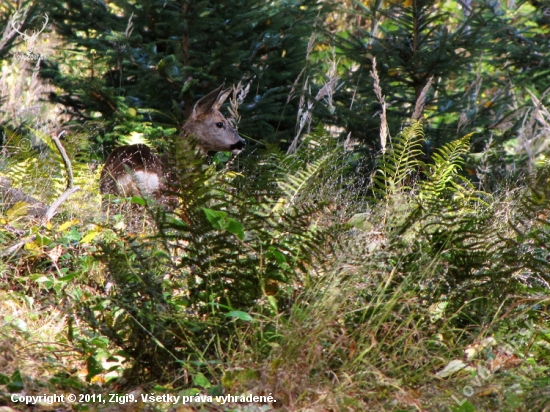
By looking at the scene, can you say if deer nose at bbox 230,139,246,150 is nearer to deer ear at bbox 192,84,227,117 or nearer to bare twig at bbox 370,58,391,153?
deer ear at bbox 192,84,227,117

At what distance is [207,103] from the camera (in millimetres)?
6891

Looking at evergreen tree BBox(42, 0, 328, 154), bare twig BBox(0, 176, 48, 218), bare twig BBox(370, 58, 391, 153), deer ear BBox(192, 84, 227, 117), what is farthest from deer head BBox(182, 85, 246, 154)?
bare twig BBox(0, 176, 48, 218)

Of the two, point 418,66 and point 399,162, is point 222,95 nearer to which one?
point 418,66

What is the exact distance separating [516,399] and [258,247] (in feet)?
4.04

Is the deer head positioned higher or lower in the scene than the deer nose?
higher

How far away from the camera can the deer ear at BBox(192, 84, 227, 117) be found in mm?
6758

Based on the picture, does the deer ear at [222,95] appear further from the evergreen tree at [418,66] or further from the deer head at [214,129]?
the evergreen tree at [418,66]

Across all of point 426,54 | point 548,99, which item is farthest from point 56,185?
point 548,99

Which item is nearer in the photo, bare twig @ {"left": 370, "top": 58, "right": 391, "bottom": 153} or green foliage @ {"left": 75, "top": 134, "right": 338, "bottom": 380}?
green foliage @ {"left": 75, "top": 134, "right": 338, "bottom": 380}

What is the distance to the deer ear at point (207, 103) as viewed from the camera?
6758 millimetres

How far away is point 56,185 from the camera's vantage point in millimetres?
5070

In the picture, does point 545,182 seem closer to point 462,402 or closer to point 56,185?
point 462,402

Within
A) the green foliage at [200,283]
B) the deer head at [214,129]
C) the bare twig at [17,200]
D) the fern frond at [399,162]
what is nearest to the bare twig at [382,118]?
the fern frond at [399,162]

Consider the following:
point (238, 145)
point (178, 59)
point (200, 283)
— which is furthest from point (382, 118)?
point (178, 59)
